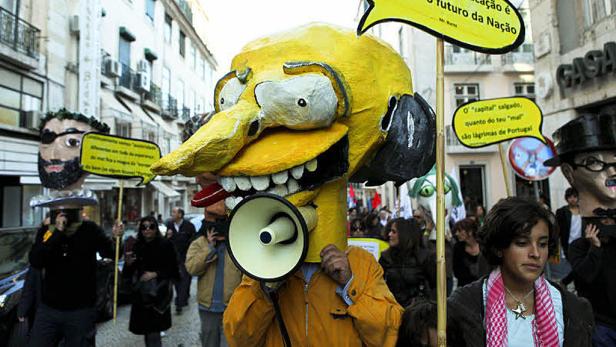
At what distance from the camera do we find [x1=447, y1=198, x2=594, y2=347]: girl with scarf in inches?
73.9

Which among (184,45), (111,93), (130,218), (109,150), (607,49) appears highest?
(184,45)

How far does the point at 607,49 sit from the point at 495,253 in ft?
26.3

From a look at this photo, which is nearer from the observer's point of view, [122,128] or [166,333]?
[166,333]

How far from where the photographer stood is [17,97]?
42.5 ft

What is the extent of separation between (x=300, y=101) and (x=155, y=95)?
22.4 m

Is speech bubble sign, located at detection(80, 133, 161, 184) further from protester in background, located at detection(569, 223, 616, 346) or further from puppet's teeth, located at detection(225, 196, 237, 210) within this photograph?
protester in background, located at detection(569, 223, 616, 346)

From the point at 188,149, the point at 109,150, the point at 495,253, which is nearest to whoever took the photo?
the point at 188,149

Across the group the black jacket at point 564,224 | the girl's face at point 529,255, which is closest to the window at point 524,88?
the black jacket at point 564,224

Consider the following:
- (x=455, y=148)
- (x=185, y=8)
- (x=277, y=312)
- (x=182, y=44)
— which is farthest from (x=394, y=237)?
(x=185, y=8)

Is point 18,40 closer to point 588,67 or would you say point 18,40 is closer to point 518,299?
point 588,67

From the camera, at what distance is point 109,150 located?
187 inches

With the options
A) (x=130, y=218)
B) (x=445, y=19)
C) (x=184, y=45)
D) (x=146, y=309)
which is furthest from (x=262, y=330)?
(x=184, y=45)

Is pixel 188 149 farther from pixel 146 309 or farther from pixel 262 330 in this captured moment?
pixel 146 309

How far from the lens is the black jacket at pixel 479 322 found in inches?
73.0
